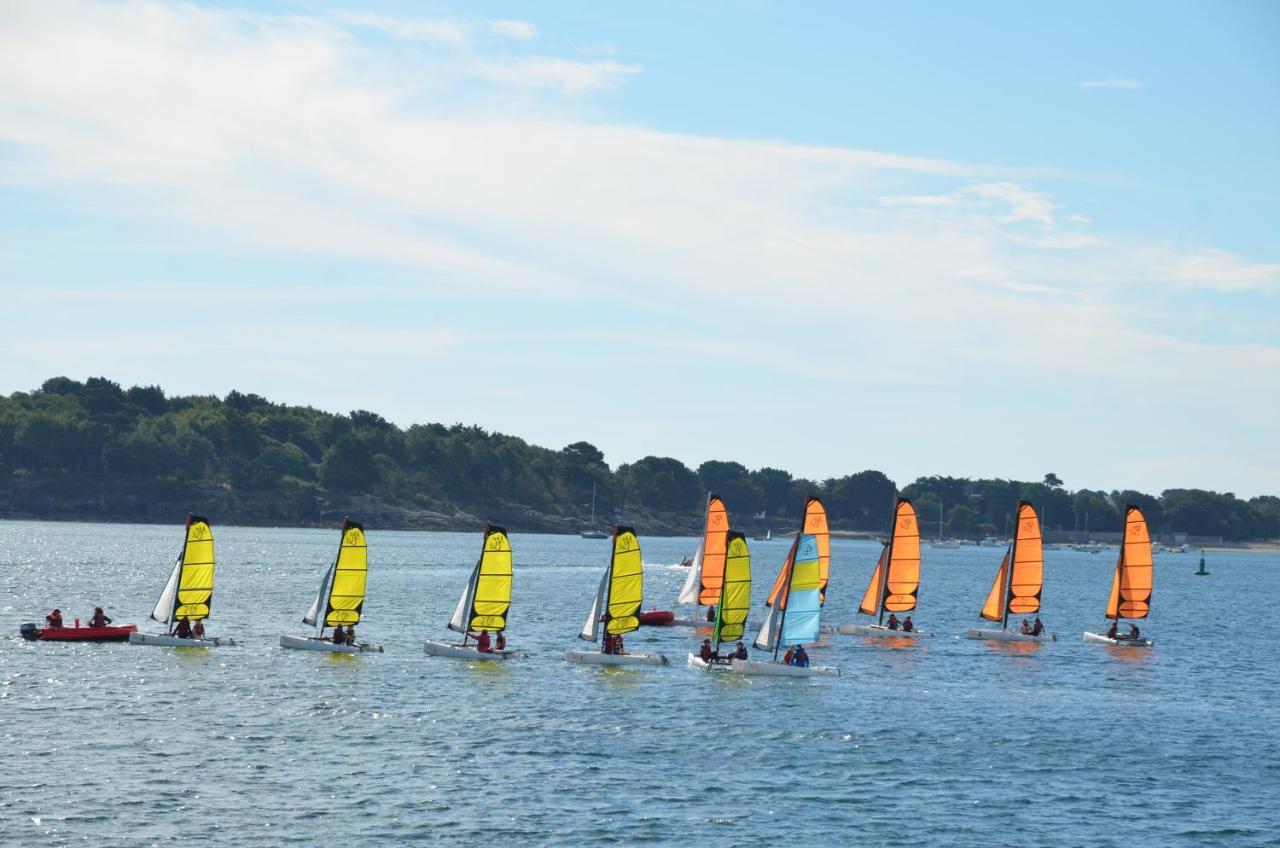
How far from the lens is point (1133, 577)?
95.2 m

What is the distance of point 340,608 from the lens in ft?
A: 254

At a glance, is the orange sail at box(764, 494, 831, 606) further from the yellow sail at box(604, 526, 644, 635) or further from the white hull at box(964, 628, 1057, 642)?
the white hull at box(964, 628, 1057, 642)

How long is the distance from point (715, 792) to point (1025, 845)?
32.2 ft

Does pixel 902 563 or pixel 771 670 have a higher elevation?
pixel 902 563

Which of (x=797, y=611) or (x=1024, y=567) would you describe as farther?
(x=1024, y=567)

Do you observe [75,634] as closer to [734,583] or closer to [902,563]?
[734,583]

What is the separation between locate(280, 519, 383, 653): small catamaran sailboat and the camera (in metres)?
75.9

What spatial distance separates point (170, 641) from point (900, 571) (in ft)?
148

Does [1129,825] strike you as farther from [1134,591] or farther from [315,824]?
[1134,591]

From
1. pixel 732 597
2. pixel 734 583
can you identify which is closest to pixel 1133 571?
pixel 732 597

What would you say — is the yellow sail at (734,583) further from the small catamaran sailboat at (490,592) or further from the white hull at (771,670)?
the small catamaran sailboat at (490,592)

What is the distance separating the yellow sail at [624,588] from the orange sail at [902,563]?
2433 centimetres

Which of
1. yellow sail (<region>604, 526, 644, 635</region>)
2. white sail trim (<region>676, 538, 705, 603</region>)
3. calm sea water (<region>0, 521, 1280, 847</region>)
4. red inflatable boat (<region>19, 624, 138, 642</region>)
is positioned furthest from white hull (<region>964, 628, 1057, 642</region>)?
Answer: red inflatable boat (<region>19, 624, 138, 642</region>)

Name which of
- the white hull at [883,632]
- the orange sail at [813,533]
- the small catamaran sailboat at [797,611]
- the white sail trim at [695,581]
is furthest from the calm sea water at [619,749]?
the white sail trim at [695,581]
